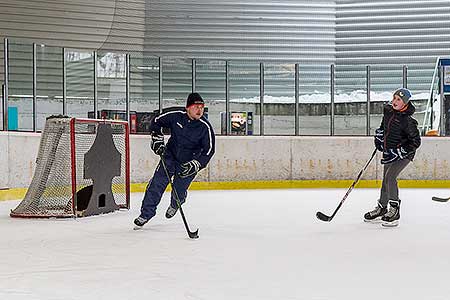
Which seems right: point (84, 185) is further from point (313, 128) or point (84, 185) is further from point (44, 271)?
point (313, 128)

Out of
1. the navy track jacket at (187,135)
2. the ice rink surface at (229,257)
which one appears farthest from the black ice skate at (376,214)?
the navy track jacket at (187,135)

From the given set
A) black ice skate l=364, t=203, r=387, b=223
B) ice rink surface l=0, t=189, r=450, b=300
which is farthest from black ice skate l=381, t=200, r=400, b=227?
black ice skate l=364, t=203, r=387, b=223

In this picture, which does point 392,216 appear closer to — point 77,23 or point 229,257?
point 229,257

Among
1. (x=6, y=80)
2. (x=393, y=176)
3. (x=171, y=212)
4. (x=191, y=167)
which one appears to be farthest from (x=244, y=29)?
(x=191, y=167)

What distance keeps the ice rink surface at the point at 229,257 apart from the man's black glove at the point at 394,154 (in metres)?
0.65

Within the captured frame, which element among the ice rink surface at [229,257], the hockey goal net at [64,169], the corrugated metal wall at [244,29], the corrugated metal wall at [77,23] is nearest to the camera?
the ice rink surface at [229,257]

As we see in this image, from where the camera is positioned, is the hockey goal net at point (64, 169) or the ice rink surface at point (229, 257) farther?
the hockey goal net at point (64, 169)

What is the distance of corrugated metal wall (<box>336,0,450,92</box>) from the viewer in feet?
57.1

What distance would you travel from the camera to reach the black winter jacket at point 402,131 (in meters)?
6.76

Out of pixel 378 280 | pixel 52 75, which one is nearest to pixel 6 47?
pixel 52 75

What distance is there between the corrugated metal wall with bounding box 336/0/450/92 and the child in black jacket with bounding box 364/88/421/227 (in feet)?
35.2

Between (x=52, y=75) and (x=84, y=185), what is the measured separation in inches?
161

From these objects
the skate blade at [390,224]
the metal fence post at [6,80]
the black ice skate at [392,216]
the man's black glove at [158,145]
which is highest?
the metal fence post at [6,80]

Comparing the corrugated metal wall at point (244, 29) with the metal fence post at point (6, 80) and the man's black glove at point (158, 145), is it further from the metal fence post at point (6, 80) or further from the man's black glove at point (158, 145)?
the man's black glove at point (158, 145)
